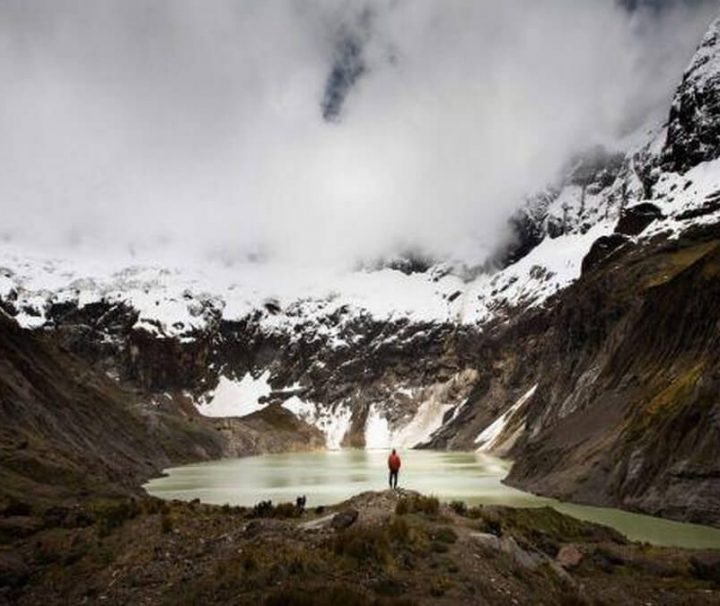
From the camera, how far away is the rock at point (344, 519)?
24.3 metres

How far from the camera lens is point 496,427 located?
6703 inches

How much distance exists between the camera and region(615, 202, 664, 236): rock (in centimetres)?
14750

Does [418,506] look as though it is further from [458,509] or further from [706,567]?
[706,567]

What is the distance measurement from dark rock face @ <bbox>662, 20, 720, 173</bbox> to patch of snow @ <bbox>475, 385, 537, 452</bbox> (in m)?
58.6

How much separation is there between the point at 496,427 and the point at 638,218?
50901 millimetres

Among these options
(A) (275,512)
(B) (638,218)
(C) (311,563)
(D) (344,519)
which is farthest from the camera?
(B) (638,218)

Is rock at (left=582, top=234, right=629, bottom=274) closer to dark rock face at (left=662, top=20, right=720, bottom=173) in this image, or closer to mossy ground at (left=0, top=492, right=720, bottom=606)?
dark rock face at (left=662, top=20, right=720, bottom=173)

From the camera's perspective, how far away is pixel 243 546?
22.8 metres

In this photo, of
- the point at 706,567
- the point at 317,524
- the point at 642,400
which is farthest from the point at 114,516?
the point at 642,400

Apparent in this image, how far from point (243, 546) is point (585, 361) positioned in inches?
3639

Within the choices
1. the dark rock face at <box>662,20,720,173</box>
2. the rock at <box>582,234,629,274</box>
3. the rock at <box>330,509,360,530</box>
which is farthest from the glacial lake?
the dark rock face at <box>662,20,720,173</box>

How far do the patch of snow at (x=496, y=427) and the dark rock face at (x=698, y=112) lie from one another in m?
58.6

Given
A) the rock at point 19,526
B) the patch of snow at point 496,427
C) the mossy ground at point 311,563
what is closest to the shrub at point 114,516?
the mossy ground at point 311,563

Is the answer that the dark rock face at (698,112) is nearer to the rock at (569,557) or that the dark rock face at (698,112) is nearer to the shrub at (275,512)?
the rock at (569,557)
